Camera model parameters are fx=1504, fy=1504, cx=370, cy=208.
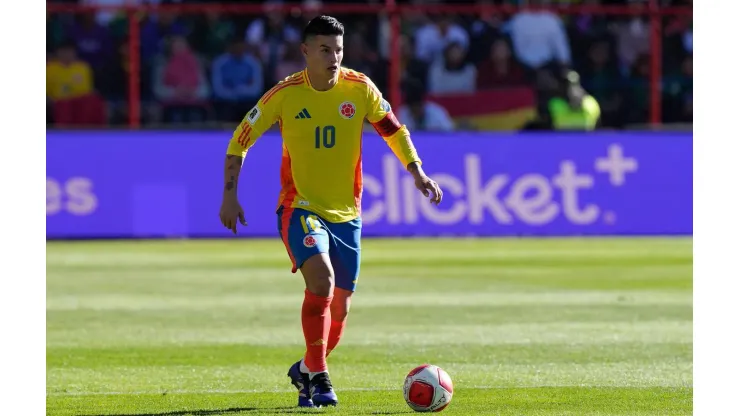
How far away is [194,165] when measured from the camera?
21469 mm

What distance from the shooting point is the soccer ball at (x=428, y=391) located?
804cm

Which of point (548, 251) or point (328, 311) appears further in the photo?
point (548, 251)

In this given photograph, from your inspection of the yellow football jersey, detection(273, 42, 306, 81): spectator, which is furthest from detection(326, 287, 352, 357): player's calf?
detection(273, 42, 306, 81): spectator

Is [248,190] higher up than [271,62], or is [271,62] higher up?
[271,62]

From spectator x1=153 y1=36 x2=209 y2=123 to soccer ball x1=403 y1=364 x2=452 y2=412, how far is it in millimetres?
15512

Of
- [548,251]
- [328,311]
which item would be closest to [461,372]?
[328,311]

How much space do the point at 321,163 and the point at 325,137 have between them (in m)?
0.15

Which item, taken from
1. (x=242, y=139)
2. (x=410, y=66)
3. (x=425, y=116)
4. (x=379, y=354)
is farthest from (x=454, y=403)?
(x=410, y=66)

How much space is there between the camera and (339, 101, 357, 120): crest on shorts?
8727mm

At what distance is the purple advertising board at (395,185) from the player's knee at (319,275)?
41.9 ft
